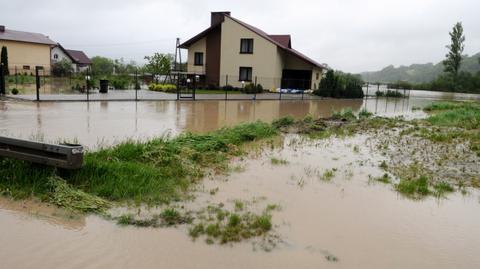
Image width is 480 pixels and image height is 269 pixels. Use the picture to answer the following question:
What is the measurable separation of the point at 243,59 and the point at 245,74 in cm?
147

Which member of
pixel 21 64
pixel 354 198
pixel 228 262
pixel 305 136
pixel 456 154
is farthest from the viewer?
pixel 21 64

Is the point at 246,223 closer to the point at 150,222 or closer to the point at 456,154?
the point at 150,222

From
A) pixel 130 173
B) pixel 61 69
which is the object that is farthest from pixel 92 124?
pixel 61 69

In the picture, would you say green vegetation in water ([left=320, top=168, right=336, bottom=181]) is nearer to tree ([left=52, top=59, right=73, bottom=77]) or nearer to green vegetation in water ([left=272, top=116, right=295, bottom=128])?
green vegetation in water ([left=272, top=116, right=295, bottom=128])

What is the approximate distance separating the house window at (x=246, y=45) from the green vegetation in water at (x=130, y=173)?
31.0m

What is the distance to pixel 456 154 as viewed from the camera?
9539 mm

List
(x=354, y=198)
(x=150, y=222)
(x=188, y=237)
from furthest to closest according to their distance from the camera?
(x=354, y=198) < (x=150, y=222) < (x=188, y=237)

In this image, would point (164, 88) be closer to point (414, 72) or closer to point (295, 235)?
point (295, 235)

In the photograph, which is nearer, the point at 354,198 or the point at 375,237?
the point at 375,237

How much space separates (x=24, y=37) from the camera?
48906mm

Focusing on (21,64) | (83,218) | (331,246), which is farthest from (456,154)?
(21,64)

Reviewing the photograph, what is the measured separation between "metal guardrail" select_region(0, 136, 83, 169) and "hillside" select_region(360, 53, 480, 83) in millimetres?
86629

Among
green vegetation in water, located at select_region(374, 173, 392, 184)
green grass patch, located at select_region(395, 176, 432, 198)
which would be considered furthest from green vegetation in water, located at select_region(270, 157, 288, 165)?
green grass patch, located at select_region(395, 176, 432, 198)

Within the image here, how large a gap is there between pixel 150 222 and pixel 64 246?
0.96 metres
